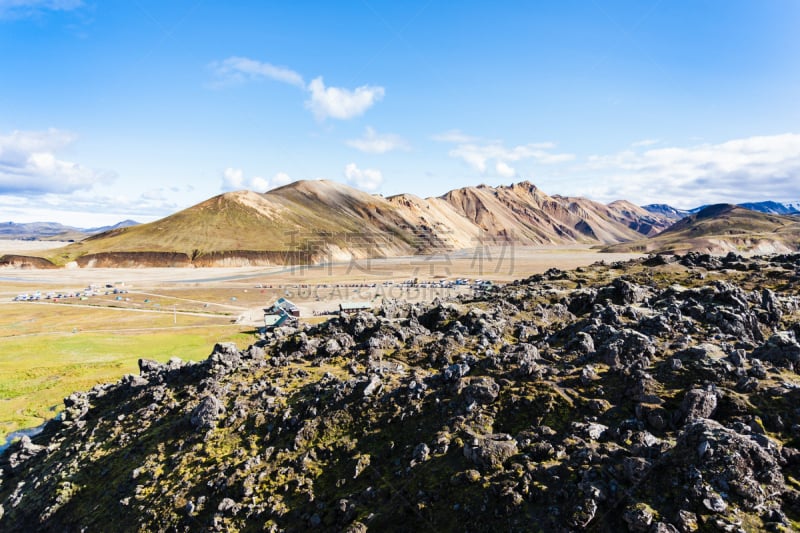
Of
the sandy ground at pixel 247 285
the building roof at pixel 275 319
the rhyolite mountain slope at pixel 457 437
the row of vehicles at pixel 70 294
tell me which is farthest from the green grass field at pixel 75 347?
the rhyolite mountain slope at pixel 457 437

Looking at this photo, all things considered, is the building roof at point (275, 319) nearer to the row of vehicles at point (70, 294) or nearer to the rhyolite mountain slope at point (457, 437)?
the rhyolite mountain slope at point (457, 437)

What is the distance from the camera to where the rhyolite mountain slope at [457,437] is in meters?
10.1

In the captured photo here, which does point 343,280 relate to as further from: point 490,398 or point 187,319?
point 490,398

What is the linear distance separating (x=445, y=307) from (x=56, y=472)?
80.7 ft

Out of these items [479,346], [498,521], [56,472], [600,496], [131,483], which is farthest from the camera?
[479,346]

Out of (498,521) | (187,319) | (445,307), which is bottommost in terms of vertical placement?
(187,319)

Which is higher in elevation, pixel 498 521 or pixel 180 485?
pixel 498 521

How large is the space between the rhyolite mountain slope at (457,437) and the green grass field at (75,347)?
60.7ft

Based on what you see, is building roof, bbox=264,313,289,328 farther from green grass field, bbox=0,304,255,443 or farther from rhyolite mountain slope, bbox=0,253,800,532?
rhyolite mountain slope, bbox=0,253,800,532

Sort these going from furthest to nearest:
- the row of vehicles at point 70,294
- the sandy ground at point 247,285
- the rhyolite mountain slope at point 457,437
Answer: the row of vehicles at point 70,294 < the sandy ground at point 247,285 < the rhyolite mountain slope at point 457,437

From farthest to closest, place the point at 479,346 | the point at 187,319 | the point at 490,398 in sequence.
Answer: the point at 187,319
the point at 479,346
the point at 490,398

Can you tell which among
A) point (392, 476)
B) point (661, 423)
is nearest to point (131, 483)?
point (392, 476)

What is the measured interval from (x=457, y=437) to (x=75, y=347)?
69.5 m

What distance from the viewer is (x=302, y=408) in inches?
734
